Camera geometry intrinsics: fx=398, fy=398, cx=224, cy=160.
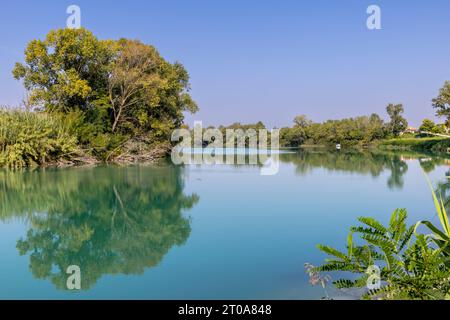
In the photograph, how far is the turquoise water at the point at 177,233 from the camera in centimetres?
445

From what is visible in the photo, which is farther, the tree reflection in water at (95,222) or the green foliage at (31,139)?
the green foliage at (31,139)

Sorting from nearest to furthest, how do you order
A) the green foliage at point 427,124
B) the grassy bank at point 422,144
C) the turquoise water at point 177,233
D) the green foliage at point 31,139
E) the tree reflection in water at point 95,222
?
the turquoise water at point 177,233 → the tree reflection in water at point 95,222 → the green foliage at point 31,139 → the grassy bank at point 422,144 → the green foliage at point 427,124

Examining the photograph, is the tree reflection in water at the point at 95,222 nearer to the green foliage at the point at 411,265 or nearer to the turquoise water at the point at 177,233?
the turquoise water at the point at 177,233

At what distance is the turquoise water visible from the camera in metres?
4.45

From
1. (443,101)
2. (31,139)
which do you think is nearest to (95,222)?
(31,139)

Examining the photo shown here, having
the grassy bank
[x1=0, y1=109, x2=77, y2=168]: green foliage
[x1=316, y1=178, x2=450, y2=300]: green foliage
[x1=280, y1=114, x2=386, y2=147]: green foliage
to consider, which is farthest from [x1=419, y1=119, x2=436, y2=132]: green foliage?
[x1=316, y1=178, x2=450, y2=300]: green foliage

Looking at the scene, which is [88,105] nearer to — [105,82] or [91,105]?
[91,105]

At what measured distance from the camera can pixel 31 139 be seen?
64.6 feet

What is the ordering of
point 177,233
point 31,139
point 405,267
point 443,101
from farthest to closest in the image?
point 443,101, point 31,139, point 177,233, point 405,267

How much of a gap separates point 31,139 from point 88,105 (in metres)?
6.69

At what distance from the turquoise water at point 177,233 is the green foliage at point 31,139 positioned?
6399 mm

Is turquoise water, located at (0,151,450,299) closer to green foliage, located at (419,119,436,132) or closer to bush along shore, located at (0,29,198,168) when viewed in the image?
bush along shore, located at (0,29,198,168)

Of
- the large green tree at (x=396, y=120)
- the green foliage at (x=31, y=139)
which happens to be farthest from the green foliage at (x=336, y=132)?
the green foliage at (x=31, y=139)

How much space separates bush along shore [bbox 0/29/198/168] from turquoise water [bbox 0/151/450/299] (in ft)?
22.8
